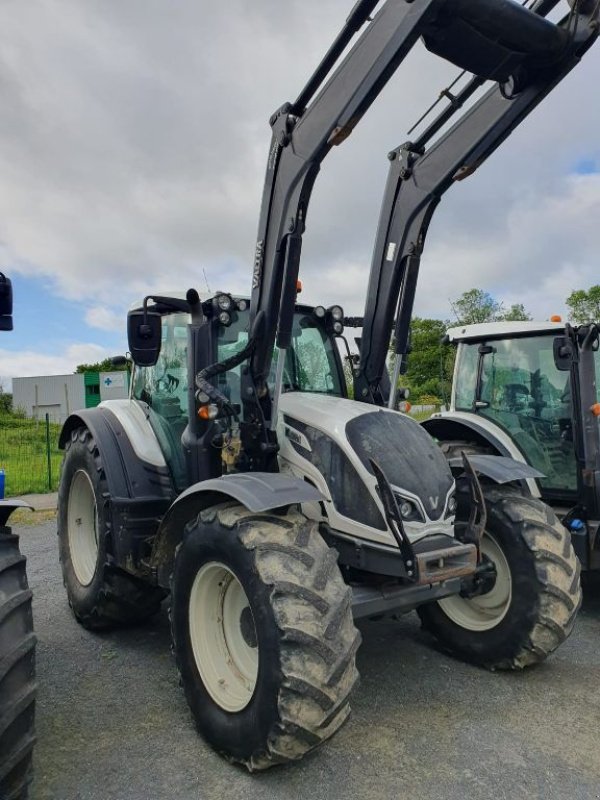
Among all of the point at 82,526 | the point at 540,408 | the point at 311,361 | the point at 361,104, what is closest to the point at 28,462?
the point at 82,526

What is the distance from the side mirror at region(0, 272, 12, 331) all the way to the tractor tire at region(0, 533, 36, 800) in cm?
111

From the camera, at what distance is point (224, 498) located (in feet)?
10.7

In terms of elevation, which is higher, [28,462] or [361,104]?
[361,104]

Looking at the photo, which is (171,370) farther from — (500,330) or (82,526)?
(500,330)

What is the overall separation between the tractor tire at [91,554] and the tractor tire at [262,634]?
113 centimetres

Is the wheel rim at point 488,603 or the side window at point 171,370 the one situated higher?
the side window at point 171,370

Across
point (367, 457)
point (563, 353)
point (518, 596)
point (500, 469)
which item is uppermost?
point (563, 353)

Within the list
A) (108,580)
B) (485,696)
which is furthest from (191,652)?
(485,696)

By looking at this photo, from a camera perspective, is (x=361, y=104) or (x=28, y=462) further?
(x=28, y=462)

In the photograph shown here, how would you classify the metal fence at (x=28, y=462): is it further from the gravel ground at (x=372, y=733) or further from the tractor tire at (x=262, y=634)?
the tractor tire at (x=262, y=634)

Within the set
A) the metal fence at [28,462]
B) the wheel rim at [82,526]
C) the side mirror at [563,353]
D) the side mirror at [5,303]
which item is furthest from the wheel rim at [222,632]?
the metal fence at [28,462]

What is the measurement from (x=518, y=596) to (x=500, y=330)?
2.98 metres

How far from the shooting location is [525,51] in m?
3.23

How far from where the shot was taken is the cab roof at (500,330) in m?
5.59
